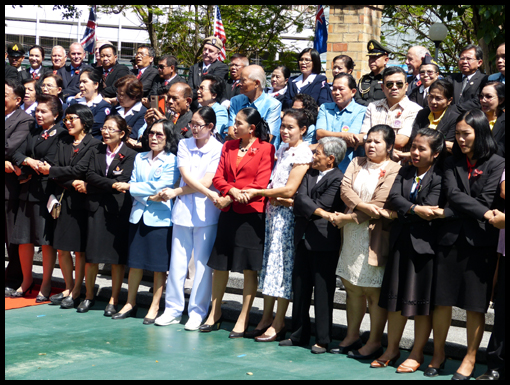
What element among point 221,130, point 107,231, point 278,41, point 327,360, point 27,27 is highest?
point 27,27

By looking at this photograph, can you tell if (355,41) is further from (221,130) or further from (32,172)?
(32,172)

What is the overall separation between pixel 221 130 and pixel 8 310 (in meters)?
3.15

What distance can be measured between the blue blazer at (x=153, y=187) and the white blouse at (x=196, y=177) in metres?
0.16

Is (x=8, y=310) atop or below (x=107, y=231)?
below

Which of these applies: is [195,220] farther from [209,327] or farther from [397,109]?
[397,109]

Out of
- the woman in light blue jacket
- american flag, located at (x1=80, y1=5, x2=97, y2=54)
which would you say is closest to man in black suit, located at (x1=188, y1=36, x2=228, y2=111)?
the woman in light blue jacket

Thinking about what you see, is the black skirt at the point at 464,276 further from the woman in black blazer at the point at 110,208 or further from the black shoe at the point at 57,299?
the black shoe at the point at 57,299

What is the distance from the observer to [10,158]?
776cm

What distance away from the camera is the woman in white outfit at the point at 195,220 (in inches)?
261

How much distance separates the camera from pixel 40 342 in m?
5.95

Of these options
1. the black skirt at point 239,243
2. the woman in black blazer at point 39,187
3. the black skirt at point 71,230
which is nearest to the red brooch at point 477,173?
the black skirt at point 239,243

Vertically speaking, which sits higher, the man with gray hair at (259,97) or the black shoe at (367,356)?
the man with gray hair at (259,97)

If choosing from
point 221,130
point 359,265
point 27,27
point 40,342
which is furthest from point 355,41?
point 27,27

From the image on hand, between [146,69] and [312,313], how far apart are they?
4801 mm
